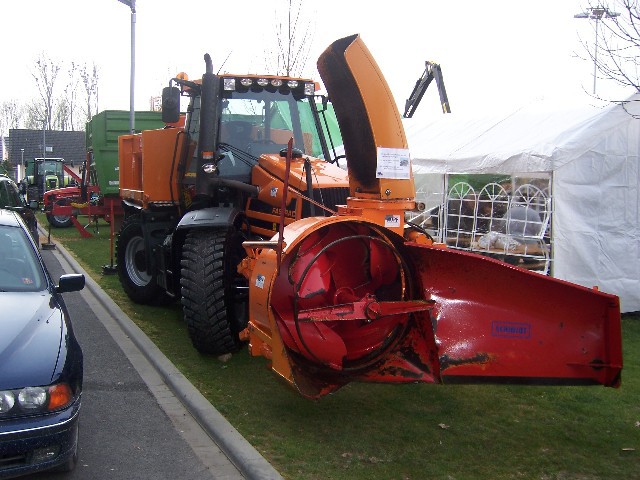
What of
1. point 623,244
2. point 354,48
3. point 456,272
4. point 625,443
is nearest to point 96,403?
point 456,272

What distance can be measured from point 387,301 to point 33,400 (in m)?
2.48

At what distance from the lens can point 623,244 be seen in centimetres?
991

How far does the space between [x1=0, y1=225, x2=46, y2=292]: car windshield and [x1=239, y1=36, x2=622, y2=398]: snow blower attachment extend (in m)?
1.69

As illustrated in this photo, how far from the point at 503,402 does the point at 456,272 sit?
1518 millimetres

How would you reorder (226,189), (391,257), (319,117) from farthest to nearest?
(319,117)
(226,189)
(391,257)

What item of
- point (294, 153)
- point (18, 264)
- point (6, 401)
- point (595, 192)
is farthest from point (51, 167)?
point (6, 401)

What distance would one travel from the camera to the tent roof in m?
9.62

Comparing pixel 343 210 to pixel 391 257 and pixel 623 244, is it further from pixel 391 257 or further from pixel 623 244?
pixel 623 244

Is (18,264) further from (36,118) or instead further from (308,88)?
(36,118)

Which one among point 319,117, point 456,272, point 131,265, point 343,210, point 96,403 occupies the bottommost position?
point 96,403

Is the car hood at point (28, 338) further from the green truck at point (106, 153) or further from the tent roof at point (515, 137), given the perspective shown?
the green truck at point (106, 153)

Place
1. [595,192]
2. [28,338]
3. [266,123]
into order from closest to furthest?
[28,338] < [266,123] < [595,192]

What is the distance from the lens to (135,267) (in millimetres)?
10062

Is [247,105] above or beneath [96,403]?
→ above
